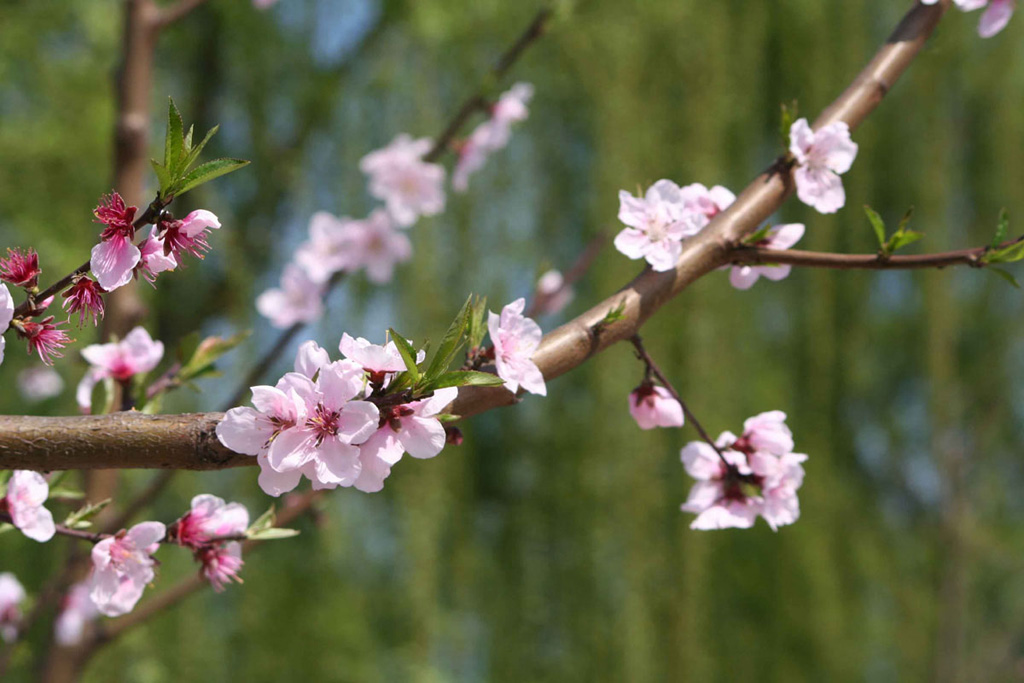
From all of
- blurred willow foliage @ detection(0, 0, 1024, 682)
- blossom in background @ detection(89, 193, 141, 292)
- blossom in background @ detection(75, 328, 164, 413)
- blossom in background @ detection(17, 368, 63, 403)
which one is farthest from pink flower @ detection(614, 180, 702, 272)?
blossom in background @ detection(17, 368, 63, 403)

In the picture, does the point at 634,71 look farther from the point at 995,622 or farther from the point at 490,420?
the point at 995,622

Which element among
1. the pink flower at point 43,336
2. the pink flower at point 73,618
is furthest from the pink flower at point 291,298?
the pink flower at point 43,336

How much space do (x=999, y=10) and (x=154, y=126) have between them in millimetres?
1528

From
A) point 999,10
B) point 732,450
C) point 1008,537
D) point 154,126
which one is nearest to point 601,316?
point 732,450

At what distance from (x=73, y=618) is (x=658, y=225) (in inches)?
34.7

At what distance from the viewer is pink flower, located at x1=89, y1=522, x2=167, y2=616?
0.45 m

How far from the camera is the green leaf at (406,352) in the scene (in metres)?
0.32

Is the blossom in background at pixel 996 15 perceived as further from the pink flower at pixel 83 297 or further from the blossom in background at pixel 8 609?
the blossom in background at pixel 8 609

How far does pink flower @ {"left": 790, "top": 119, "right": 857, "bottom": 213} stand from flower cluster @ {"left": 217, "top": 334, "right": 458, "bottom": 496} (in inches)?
11.6

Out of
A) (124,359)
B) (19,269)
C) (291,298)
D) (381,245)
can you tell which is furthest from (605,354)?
(19,269)

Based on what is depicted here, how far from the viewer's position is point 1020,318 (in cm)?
200

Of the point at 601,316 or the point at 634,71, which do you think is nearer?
the point at 601,316

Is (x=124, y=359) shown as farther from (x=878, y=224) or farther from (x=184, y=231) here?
(x=878, y=224)

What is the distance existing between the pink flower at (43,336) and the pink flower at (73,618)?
703mm
